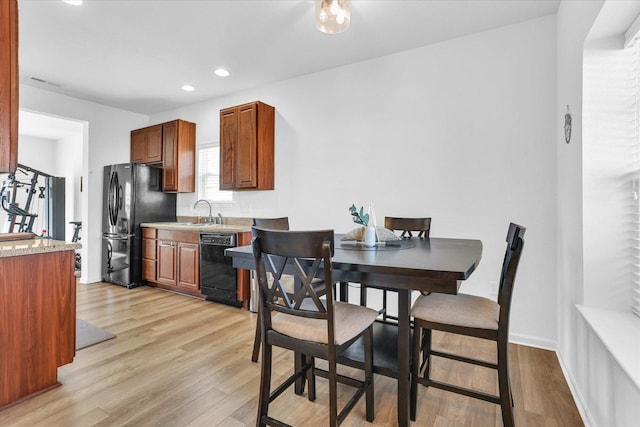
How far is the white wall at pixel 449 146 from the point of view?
2.63 m

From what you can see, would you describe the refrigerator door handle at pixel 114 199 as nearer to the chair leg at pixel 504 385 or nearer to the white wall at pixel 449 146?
the white wall at pixel 449 146

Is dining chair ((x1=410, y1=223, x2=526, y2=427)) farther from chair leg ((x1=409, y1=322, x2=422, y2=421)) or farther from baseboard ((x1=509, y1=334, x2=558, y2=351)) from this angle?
baseboard ((x1=509, y1=334, x2=558, y2=351))

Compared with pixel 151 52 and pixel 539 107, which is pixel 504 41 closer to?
pixel 539 107

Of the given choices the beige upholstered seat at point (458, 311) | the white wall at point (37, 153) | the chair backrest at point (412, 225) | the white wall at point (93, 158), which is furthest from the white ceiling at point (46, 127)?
the beige upholstered seat at point (458, 311)

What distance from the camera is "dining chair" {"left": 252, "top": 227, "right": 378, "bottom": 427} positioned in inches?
50.6

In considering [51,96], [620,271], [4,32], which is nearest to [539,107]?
[620,271]

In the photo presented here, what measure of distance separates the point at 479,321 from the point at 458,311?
113 mm

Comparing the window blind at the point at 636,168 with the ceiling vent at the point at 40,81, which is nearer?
the window blind at the point at 636,168

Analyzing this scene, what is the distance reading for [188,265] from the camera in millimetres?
3994

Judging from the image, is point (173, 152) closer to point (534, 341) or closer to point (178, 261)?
point (178, 261)

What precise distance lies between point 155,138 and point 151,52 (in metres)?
1.88

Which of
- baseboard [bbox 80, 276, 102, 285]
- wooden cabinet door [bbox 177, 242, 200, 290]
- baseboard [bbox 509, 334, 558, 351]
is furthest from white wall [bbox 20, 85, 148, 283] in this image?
baseboard [bbox 509, 334, 558, 351]

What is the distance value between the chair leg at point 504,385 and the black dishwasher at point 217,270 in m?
2.73

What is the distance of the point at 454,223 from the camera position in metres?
2.95
